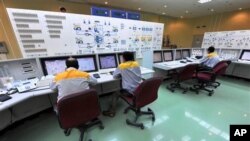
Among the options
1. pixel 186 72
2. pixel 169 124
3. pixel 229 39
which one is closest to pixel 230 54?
pixel 229 39

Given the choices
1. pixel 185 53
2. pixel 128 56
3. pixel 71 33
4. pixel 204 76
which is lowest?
pixel 204 76

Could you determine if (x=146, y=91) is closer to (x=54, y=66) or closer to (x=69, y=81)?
(x=69, y=81)

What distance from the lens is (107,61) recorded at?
232cm

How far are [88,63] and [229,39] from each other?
516cm

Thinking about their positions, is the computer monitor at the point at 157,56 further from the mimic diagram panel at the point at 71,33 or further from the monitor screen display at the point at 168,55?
the mimic diagram panel at the point at 71,33

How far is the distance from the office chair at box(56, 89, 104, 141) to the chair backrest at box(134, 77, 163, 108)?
1.75 ft

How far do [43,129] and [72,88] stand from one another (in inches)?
41.9

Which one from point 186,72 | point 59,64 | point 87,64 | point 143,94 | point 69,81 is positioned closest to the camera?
point 69,81

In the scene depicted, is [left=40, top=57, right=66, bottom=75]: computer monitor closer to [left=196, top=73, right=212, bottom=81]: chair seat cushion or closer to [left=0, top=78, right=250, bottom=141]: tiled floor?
Result: [left=0, top=78, right=250, bottom=141]: tiled floor

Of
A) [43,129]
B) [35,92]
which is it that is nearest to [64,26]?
[35,92]

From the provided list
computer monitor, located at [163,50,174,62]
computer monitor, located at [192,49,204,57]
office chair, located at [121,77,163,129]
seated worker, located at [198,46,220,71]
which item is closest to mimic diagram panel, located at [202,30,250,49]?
computer monitor, located at [192,49,204,57]

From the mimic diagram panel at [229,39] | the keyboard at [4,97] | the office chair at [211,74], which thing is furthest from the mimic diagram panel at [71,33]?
the mimic diagram panel at [229,39]

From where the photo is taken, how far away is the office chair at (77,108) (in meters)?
1.07

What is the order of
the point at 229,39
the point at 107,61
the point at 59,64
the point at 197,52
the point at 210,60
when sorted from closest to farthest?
the point at 59,64, the point at 107,61, the point at 210,60, the point at 197,52, the point at 229,39
